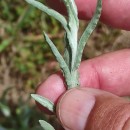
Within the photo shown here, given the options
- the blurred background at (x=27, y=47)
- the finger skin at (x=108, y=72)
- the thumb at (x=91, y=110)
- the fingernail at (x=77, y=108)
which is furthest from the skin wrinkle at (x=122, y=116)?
the blurred background at (x=27, y=47)

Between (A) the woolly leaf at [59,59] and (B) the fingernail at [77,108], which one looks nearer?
(A) the woolly leaf at [59,59]

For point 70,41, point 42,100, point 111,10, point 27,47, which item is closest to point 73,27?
point 70,41

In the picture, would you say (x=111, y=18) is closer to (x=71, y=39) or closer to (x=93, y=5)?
(x=93, y=5)

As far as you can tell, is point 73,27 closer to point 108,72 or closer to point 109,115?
point 109,115

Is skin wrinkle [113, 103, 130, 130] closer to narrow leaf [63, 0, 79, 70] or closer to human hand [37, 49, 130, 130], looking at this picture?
human hand [37, 49, 130, 130]

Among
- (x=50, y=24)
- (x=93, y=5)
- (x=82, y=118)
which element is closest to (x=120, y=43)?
(x=50, y=24)

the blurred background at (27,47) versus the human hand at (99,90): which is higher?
the human hand at (99,90)

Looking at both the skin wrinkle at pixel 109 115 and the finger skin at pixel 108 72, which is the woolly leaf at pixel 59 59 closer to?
the skin wrinkle at pixel 109 115

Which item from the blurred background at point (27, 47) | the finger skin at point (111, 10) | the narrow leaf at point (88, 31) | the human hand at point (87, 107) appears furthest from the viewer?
the blurred background at point (27, 47)
